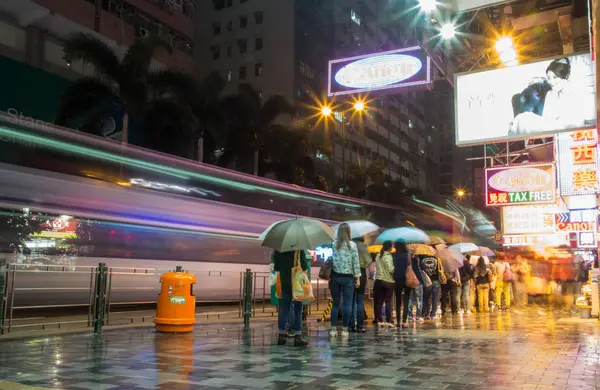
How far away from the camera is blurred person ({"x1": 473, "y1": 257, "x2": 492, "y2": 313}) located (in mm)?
16547

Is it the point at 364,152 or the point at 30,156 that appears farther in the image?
the point at 364,152

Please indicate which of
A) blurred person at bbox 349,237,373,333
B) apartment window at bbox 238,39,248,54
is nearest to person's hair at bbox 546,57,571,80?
blurred person at bbox 349,237,373,333

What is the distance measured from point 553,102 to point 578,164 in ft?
13.1

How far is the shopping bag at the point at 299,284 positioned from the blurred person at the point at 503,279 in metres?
11.4

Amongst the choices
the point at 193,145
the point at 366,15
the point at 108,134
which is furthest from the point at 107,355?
the point at 366,15

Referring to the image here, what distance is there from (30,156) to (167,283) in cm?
355

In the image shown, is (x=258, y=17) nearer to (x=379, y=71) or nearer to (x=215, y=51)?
(x=215, y=51)

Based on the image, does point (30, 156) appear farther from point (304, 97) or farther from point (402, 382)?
point (304, 97)

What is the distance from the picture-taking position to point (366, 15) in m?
67.7

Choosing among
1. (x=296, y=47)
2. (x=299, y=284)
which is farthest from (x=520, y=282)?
(x=296, y=47)

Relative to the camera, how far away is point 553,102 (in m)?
10.5

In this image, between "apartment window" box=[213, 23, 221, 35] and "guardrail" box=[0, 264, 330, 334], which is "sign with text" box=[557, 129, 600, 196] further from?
"apartment window" box=[213, 23, 221, 35]

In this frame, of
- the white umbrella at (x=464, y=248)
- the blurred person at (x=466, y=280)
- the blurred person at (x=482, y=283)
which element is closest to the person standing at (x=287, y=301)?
the blurred person at (x=466, y=280)

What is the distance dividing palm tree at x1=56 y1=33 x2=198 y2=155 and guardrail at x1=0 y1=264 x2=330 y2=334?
13404 millimetres
